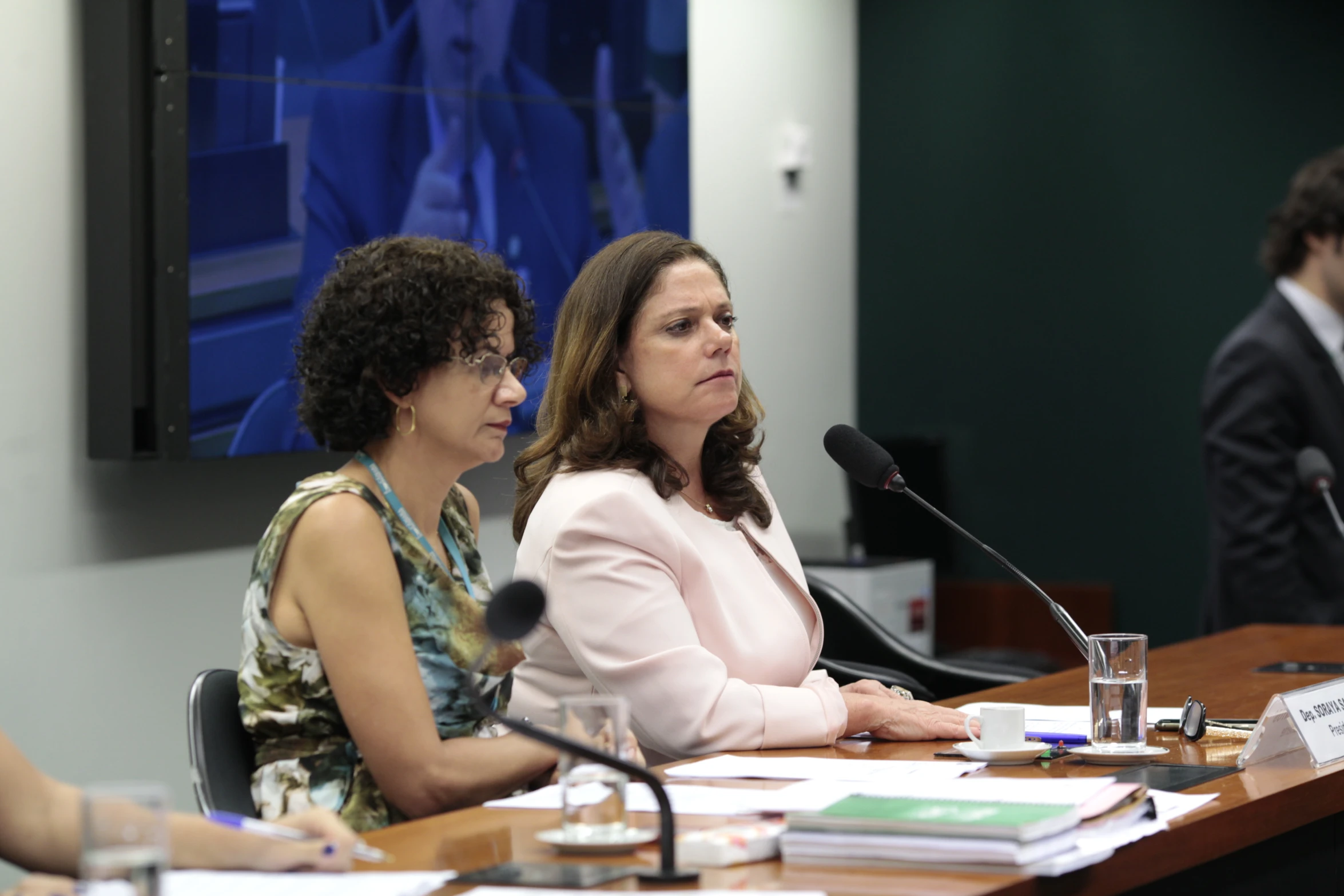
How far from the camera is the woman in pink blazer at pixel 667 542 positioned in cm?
199

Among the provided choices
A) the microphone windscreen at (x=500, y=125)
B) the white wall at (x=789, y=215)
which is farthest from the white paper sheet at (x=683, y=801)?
the white wall at (x=789, y=215)

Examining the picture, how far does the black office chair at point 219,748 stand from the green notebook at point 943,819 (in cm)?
78

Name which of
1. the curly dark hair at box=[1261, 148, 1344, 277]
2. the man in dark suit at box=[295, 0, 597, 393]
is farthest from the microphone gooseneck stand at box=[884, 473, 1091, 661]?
the man in dark suit at box=[295, 0, 597, 393]

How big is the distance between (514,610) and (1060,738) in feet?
3.03

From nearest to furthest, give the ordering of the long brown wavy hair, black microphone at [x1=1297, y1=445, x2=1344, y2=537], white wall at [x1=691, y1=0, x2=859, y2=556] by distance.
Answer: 1. the long brown wavy hair
2. black microphone at [x1=1297, y1=445, x2=1344, y2=537]
3. white wall at [x1=691, y1=0, x2=859, y2=556]

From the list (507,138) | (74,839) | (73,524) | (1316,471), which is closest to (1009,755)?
(74,839)

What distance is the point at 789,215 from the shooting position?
18.7 feet

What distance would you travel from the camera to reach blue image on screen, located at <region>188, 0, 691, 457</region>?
3.52 metres

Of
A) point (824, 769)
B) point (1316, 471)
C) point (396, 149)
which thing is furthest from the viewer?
point (396, 149)

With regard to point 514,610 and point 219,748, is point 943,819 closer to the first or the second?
point 514,610

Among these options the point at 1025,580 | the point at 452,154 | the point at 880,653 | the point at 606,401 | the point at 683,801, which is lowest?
the point at 880,653

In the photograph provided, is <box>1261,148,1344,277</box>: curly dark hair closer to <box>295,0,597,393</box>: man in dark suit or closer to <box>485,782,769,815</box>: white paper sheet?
<box>295,0,597,393</box>: man in dark suit

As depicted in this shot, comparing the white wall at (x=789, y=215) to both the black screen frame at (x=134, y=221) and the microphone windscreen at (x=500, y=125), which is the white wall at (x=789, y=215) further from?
the black screen frame at (x=134, y=221)

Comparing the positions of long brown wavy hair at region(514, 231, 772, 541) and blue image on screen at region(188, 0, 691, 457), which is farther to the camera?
blue image on screen at region(188, 0, 691, 457)
